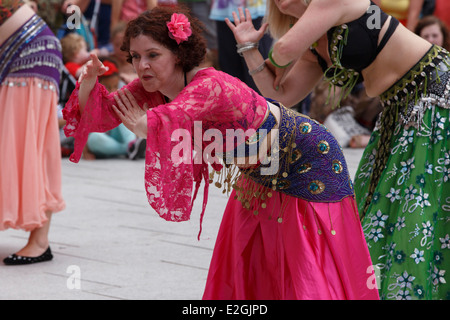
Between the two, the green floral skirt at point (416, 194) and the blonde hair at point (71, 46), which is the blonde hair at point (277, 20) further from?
the blonde hair at point (71, 46)

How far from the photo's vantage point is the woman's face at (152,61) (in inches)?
105

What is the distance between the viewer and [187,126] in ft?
8.00

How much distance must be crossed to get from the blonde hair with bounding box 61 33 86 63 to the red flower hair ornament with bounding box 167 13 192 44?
5.72m

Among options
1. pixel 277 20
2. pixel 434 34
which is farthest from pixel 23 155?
pixel 434 34

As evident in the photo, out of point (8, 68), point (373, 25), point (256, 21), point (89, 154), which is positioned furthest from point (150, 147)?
point (89, 154)

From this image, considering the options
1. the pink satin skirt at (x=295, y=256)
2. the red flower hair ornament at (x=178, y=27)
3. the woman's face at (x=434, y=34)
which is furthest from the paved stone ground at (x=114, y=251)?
the woman's face at (x=434, y=34)

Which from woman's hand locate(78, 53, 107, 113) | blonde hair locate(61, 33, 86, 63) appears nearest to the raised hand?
woman's hand locate(78, 53, 107, 113)

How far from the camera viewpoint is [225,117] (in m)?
2.59

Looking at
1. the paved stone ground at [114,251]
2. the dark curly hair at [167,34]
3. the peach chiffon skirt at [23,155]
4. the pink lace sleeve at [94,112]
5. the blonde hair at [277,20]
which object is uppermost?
the dark curly hair at [167,34]

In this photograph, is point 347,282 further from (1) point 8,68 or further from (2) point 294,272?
(1) point 8,68

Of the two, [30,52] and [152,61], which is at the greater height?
[152,61]

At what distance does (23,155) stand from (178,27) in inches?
90.3

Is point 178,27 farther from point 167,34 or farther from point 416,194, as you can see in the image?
point 416,194

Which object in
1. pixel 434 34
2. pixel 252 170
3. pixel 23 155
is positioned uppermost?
pixel 252 170
